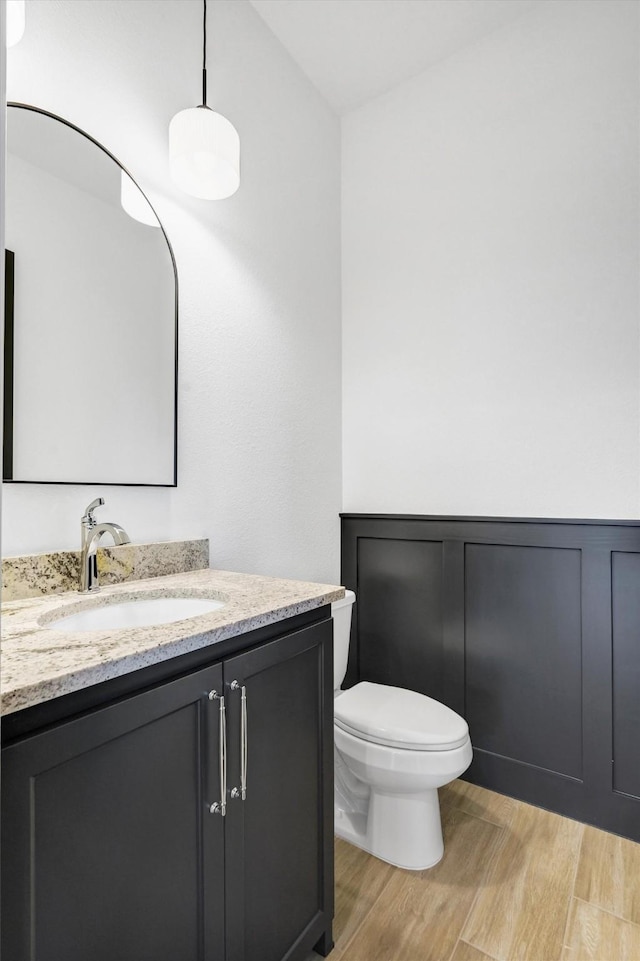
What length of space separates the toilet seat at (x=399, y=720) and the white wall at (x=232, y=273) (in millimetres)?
555

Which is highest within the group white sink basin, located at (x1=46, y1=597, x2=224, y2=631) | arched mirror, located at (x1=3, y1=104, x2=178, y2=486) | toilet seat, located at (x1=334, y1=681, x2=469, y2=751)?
arched mirror, located at (x1=3, y1=104, x2=178, y2=486)

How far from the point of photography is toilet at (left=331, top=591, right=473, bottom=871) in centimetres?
146

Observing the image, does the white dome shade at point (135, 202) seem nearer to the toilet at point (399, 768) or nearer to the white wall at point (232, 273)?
the white wall at point (232, 273)

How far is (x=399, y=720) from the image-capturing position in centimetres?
156

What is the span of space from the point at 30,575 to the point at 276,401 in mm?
1069

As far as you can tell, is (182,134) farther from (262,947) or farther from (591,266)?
(262,947)

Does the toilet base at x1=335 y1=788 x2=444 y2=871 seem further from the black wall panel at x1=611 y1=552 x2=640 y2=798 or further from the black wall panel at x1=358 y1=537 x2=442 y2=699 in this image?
the black wall panel at x1=611 y1=552 x2=640 y2=798

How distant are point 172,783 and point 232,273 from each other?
1.51 meters

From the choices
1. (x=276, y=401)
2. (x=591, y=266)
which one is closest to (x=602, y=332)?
(x=591, y=266)

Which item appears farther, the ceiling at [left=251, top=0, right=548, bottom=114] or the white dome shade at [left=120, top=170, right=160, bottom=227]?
the ceiling at [left=251, top=0, right=548, bottom=114]

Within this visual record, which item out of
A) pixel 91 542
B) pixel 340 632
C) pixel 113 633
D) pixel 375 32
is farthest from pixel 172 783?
pixel 375 32

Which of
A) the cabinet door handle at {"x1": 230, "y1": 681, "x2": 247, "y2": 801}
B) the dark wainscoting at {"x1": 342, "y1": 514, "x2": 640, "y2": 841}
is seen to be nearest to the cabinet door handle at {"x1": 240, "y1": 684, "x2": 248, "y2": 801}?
the cabinet door handle at {"x1": 230, "y1": 681, "x2": 247, "y2": 801}

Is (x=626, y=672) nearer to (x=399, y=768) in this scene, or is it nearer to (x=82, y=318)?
(x=399, y=768)

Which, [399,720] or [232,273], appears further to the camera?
[232,273]
